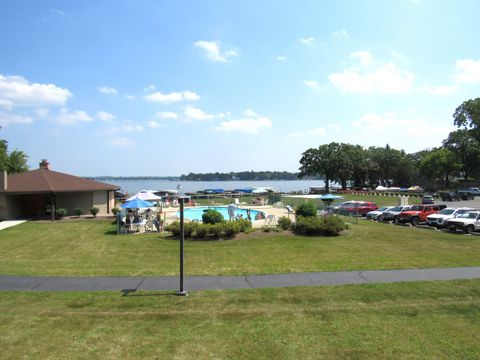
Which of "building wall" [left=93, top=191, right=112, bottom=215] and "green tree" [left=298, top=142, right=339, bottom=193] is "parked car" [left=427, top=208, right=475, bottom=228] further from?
"green tree" [left=298, top=142, right=339, bottom=193]

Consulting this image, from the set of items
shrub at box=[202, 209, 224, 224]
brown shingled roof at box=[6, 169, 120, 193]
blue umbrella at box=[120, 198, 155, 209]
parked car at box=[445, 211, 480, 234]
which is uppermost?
brown shingled roof at box=[6, 169, 120, 193]

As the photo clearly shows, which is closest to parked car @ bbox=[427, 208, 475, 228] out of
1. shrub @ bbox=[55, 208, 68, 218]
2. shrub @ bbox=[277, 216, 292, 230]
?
shrub @ bbox=[277, 216, 292, 230]

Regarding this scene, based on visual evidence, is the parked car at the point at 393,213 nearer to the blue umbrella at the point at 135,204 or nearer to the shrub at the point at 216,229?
the shrub at the point at 216,229

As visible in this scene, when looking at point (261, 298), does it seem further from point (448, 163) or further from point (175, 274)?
point (448, 163)

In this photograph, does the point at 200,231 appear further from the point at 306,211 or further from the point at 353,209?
the point at 353,209

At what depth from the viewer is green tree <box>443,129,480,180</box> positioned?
280 feet

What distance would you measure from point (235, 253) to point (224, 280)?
423 centimetres

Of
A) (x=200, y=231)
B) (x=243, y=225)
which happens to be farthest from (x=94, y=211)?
(x=243, y=225)

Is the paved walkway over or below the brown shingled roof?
below

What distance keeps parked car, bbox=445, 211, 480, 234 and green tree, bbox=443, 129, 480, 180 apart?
69684 millimetres

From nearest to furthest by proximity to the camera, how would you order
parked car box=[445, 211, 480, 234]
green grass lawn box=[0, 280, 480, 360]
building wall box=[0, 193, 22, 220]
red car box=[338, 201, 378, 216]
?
green grass lawn box=[0, 280, 480, 360], parked car box=[445, 211, 480, 234], building wall box=[0, 193, 22, 220], red car box=[338, 201, 378, 216]

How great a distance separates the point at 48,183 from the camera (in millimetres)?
31047

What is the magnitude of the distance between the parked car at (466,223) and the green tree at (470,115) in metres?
62.2

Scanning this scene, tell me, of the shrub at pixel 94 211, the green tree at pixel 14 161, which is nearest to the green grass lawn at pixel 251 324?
the shrub at pixel 94 211
